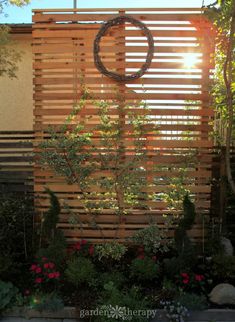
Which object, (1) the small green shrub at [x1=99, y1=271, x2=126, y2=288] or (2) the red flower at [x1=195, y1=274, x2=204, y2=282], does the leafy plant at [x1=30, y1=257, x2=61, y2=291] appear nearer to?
(1) the small green shrub at [x1=99, y1=271, x2=126, y2=288]

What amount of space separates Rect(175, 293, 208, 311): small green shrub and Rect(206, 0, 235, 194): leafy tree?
5.23 ft

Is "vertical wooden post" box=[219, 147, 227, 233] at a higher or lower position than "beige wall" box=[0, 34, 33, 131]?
lower

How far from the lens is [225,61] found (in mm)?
5168

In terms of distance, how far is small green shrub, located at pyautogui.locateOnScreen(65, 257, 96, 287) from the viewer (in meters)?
4.82

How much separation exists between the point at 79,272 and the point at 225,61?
321cm

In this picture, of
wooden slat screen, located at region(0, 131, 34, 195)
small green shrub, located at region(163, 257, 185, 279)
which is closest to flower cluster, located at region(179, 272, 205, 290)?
small green shrub, located at region(163, 257, 185, 279)

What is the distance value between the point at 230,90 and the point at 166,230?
2.09 metres

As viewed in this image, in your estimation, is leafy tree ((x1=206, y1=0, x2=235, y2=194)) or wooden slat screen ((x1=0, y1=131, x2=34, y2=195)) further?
wooden slat screen ((x1=0, y1=131, x2=34, y2=195))

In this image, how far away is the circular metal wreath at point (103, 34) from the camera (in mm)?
5695

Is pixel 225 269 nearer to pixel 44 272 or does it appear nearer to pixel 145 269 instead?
pixel 145 269

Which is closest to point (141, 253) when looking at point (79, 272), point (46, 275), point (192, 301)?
point (79, 272)

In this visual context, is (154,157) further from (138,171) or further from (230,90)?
(230,90)

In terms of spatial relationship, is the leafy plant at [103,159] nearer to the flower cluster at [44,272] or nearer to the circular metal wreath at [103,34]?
the circular metal wreath at [103,34]

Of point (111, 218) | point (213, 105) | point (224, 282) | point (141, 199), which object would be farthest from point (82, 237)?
point (213, 105)
